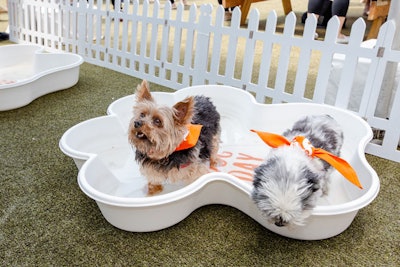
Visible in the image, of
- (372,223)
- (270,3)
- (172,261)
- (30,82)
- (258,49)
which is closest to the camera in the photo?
(172,261)

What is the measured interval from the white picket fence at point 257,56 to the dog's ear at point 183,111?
1.58m

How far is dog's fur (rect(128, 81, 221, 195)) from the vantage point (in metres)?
1.96

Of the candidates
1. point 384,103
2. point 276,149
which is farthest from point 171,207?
point 384,103

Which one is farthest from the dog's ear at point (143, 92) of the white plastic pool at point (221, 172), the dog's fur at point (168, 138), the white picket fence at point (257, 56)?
the white picket fence at point (257, 56)

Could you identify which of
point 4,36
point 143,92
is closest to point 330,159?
point 143,92

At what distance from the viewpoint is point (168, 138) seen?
2.00 metres

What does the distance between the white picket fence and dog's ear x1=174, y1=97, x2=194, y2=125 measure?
5.17 feet

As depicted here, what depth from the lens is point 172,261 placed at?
1.89m

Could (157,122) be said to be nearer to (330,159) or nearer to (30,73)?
(330,159)

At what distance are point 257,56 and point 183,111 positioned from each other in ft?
12.1

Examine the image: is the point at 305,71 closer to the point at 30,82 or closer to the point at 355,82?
the point at 355,82

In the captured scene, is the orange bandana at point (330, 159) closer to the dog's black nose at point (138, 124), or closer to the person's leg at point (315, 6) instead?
the dog's black nose at point (138, 124)

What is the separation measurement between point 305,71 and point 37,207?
2.31 meters

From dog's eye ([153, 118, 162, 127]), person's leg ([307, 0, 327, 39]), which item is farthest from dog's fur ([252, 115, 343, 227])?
person's leg ([307, 0, 327, 39])
